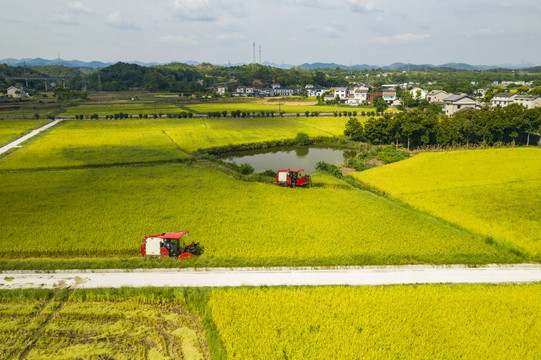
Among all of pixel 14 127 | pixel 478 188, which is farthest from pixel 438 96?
pixel 14 127

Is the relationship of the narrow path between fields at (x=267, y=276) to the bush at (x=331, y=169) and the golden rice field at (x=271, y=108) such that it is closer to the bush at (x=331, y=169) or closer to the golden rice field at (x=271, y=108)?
the bush at (x=331, y=169)

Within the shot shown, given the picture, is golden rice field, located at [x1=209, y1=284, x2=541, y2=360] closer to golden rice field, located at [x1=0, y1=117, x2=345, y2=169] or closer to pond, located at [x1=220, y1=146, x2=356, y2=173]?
pond, located at [x1=220, y1=146, x2=356, y2=173]

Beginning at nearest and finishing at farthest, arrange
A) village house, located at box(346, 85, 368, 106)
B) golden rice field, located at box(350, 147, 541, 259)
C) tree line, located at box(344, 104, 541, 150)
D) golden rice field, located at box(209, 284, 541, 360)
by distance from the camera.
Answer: golden rice field, located at box(209, 284, 541, 360) → golden rice field, located at box(350, 147, 541, 259) → tree line, located at box(344, 104, 541, 150) → village house, located at box(346, 85, 368, 106)

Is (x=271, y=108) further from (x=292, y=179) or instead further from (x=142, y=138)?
(x=292, y=179)

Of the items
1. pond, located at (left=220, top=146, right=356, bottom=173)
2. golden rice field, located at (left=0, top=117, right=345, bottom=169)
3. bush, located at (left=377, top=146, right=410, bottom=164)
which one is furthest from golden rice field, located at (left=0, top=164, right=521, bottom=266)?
bush, located at (left=377, top=146, right=410, bottom=164)

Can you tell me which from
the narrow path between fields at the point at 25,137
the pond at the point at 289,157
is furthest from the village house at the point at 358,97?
the narrow path between fields at the point at 25,137
